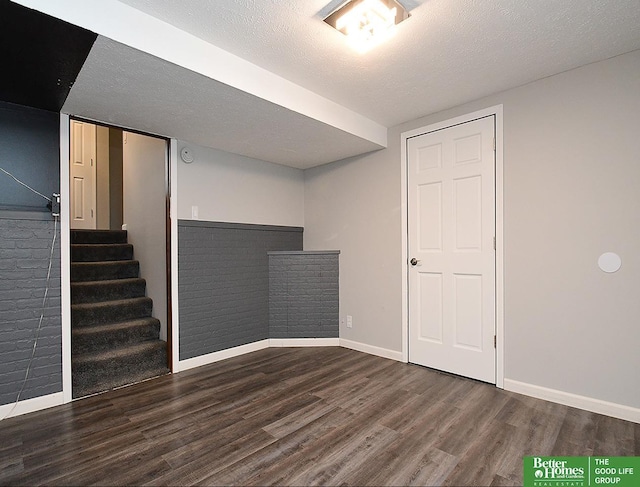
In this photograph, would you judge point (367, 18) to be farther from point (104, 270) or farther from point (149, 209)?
point (104, 270)

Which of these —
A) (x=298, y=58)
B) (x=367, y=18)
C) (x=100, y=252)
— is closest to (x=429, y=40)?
(x=367, y=18)

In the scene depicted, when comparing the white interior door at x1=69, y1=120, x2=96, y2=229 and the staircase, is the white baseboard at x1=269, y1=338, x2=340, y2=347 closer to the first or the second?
the staircase

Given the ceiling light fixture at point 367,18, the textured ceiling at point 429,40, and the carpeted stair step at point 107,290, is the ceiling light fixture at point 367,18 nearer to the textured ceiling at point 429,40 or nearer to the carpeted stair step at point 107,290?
the textured ceiling at point 429,40

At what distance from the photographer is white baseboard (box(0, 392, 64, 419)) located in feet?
7.48

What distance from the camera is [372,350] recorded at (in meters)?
3.65

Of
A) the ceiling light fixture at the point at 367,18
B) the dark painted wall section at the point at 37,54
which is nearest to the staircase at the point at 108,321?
the dark painted wall section at the point at 37,54

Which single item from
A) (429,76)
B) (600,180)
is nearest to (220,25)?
(429,76)

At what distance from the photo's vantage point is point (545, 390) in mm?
2506

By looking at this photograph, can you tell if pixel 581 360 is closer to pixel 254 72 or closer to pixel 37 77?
pixel 254 72

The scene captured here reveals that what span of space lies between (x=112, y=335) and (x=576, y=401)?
3896mm

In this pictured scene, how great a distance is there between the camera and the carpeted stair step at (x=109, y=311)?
3.12m

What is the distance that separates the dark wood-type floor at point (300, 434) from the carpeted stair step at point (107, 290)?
1153mm

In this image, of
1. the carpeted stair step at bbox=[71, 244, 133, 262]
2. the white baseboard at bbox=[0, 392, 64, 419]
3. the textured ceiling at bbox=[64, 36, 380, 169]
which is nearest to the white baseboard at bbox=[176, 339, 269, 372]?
the white baseboard at bbox=[0, 392, 64, 419]

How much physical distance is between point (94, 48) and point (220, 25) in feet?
2.25
